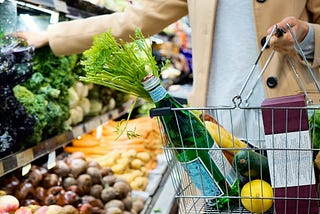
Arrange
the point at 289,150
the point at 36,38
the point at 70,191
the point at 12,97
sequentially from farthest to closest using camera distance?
the point at 70,191
the point at 36,38
the point at 12,97
the point at 289,150

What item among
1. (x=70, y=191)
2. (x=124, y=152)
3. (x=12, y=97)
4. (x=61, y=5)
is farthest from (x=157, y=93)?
(x=124, y=152)

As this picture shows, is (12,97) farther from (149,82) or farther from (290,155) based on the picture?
(290,155)

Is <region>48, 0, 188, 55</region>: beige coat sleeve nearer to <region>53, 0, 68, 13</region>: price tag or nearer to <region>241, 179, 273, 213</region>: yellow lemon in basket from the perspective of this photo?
<region>53, 0, 68, 13</region>: price tag

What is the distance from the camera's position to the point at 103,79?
1.20 metres

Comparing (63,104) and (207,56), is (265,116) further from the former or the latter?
(63,104)

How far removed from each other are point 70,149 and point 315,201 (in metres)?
2.36

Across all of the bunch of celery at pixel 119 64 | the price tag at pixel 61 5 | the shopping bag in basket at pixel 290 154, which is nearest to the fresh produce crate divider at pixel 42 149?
the price tag at pixel 61 5

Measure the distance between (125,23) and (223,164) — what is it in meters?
1.09

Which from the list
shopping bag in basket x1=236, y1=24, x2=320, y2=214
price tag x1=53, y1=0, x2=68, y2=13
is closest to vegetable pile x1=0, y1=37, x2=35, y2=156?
price tag x1=53, y1=0, x2=68, y2=13

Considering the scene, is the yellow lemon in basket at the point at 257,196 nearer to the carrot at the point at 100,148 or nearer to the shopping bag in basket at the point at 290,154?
the shopping bag in basket at the point at 290,154

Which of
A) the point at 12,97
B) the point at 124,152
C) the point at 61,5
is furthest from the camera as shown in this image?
the point at 124,152

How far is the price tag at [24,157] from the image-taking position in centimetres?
203

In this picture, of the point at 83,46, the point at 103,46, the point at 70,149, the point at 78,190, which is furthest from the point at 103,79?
the point at 70,149

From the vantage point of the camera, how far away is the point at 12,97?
1.97m
